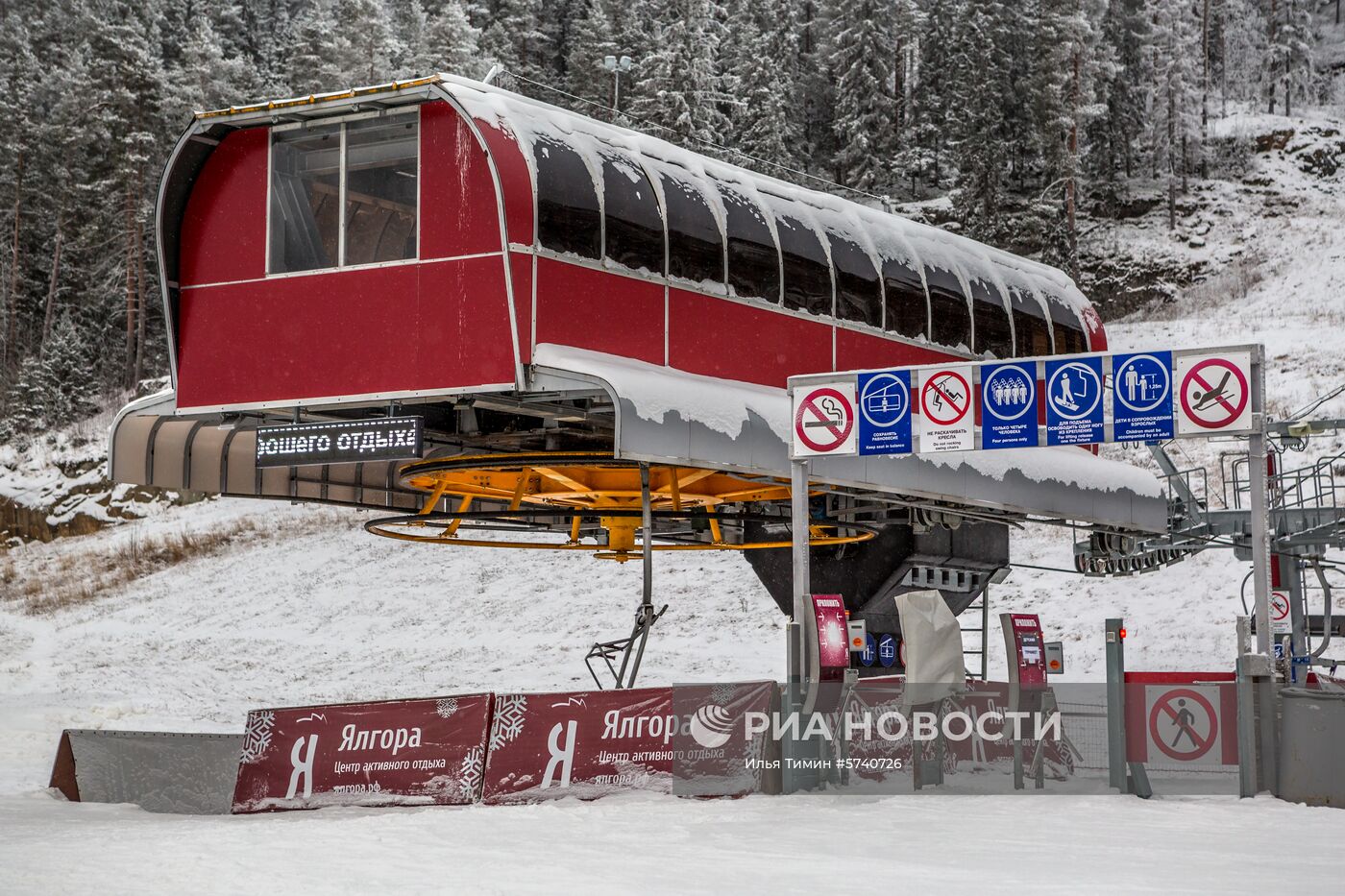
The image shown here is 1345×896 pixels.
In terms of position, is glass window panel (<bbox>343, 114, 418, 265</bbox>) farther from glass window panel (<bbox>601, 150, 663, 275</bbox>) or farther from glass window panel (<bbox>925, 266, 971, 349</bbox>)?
glass window panel (<bbox>925, 266, 971, 349</bbox>)

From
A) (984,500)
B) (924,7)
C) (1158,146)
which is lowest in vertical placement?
(984,500)

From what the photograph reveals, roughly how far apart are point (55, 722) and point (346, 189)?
15.8 metres

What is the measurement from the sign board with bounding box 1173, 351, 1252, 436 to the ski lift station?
0.06 m

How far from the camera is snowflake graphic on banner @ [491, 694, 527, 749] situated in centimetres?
1432

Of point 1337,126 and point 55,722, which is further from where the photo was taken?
point 1337,126

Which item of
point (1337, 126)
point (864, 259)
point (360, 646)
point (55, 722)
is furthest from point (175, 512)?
point (1337, 126)

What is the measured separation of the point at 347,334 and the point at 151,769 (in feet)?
17.0

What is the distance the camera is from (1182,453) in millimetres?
42781

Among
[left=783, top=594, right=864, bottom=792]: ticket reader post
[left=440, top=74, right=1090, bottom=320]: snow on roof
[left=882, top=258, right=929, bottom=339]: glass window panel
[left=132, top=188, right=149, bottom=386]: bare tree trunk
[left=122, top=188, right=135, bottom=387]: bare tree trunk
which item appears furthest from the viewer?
[left=122, top=188, right=135, bottom=387]: bare tree trunk

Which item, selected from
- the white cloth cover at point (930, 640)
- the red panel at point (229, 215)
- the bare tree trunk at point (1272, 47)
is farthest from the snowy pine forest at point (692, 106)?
the white cloth cover at point (930, 640)

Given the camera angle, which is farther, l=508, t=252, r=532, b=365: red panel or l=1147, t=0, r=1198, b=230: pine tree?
l=1147, t=0, r=1198, b=230: pine tree

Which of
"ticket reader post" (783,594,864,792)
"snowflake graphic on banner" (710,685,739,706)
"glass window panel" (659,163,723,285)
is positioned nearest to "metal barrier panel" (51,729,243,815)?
"snowflake graphic on banner" (710,685,739,706)

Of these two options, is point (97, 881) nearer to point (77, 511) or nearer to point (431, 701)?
point (431, 701)

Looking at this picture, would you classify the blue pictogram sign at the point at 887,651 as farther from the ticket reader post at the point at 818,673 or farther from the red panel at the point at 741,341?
the ticket reader post at the point at 818,673
